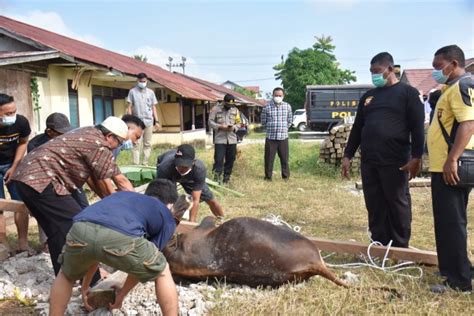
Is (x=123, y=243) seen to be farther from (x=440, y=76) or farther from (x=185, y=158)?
(x=440, y=76)

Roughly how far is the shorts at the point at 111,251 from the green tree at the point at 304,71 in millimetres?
35591

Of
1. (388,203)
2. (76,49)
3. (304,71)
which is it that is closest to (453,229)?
(388,203)

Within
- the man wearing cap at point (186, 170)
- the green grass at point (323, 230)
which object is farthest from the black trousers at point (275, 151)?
the man wearing cap at point (186, 170)

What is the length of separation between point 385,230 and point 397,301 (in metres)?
1.27

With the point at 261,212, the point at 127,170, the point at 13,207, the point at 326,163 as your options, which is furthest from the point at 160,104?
the point at 13,207

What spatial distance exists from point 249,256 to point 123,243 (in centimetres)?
110

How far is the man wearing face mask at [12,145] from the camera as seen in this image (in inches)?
167

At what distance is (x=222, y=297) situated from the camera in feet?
10.2

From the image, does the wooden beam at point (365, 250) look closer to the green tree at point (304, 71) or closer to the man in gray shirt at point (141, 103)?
the man in gray shirt at point (141, 103)

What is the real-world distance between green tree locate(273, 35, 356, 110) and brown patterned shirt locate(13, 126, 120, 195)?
34.9 meters

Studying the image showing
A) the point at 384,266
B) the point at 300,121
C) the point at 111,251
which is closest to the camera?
the point at 111,251

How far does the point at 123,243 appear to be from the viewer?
2402mm

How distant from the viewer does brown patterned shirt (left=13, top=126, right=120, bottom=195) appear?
10.2 feet

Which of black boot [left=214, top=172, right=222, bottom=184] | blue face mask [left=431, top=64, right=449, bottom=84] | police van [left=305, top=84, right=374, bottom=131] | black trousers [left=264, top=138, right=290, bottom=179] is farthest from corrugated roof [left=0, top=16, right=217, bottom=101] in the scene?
blue face mask [left=431, top=64, right=449, bottom=84]
